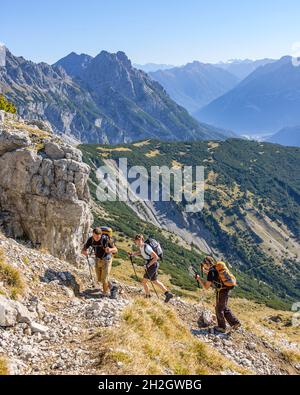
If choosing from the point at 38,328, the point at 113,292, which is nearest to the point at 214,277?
the point at 113,292

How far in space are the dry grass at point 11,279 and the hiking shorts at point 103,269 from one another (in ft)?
13.7

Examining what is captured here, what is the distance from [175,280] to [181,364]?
97835 millimetres

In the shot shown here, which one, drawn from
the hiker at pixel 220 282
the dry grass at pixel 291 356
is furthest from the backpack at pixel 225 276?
the dry grass at pixel 291 356

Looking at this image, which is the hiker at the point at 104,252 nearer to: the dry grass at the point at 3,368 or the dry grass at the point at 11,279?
the dry grass at the point at 11,279

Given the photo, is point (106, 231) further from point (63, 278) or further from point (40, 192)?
point (40, 192)

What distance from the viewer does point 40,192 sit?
97.8 ft

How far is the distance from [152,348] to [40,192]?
772 inches

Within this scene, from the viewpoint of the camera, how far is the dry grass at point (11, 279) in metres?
15.8

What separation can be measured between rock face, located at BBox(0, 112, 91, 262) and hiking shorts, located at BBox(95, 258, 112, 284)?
34.1 feet

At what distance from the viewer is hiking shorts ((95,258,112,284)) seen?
19.4 metres

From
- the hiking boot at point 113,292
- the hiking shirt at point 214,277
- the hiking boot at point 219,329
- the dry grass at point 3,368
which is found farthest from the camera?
the hiking boot at point 113,292
